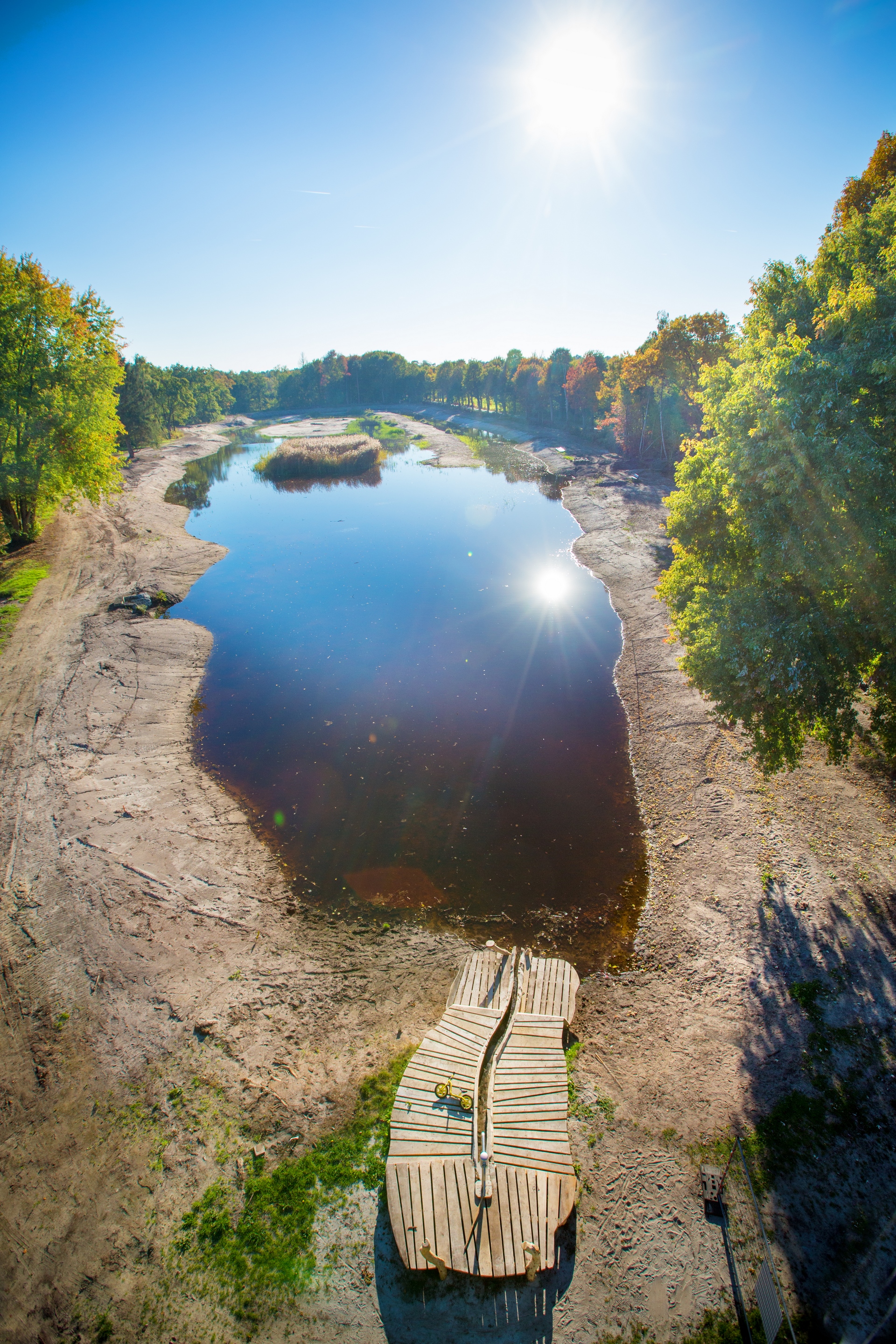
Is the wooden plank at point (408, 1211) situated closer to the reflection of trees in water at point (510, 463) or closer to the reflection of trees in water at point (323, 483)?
the reflection of trees in water at point (510, 463)

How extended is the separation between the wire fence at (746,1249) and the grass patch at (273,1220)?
5.16 meters

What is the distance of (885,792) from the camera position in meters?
15.4

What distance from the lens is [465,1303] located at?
7.43 meters

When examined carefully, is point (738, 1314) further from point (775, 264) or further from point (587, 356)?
point (587, 356)

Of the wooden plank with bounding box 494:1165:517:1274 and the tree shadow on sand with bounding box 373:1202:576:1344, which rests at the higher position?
the wooden plank with bounding box 494:1165:517:1274

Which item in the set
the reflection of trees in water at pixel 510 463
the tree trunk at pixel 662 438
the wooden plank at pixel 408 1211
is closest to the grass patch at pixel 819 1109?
the wooden plank at pixel 408 1211

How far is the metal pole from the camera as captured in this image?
6986 mm

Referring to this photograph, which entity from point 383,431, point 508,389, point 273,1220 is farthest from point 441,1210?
point 508,389

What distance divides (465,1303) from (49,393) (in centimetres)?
4337

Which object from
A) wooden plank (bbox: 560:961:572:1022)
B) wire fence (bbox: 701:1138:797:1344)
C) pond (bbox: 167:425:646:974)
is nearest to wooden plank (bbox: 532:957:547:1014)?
wooden plank (bbox: 560:961:572:1022)

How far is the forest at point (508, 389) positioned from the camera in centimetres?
5756

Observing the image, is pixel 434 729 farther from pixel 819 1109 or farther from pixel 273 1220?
pixel 819 1109

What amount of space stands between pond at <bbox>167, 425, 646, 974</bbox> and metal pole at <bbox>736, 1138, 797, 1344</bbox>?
4.16 meters

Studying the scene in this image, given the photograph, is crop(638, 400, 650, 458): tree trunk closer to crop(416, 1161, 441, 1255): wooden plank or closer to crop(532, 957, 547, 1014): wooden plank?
crop(532, 957, 547, 1014): wooden plank
